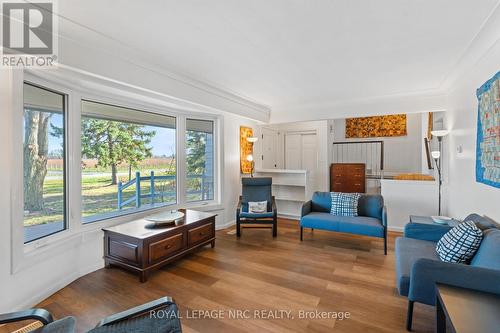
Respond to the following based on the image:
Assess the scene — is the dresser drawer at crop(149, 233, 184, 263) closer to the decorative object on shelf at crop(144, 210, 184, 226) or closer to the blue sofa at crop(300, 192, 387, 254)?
the decorative object on shelf at crop(144, 210, 184, 226)

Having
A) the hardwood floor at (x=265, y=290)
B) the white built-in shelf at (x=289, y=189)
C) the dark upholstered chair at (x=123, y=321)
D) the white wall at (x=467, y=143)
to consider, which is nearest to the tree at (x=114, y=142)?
the hardwood floor at (x=265, y=290)

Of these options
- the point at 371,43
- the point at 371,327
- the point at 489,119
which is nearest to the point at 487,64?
the point at 489,119

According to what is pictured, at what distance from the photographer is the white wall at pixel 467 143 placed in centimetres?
204

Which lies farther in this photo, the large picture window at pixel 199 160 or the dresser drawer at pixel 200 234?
the large picture window at pixel 199 160

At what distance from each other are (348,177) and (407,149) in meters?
1.87

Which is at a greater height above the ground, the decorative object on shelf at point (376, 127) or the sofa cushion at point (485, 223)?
the decorative object on shelf at point (376, 127)

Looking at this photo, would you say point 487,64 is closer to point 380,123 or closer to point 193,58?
point 193,58

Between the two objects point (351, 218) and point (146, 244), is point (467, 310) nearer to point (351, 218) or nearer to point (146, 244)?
point (351, 218)

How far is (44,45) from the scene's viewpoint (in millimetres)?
1902

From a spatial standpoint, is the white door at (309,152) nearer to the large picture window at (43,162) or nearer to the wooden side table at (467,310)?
the wooden side table at (467,310)

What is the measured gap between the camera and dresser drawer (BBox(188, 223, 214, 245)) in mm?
3109

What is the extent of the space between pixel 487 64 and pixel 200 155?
12.6 ft

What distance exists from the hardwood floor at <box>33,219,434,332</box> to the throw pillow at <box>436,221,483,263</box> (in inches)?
20.6

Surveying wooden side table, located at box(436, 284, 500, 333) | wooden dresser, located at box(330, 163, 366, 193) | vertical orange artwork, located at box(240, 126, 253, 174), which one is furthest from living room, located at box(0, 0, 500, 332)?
wooden dresser, located at box(330, 163, 366, 193)
